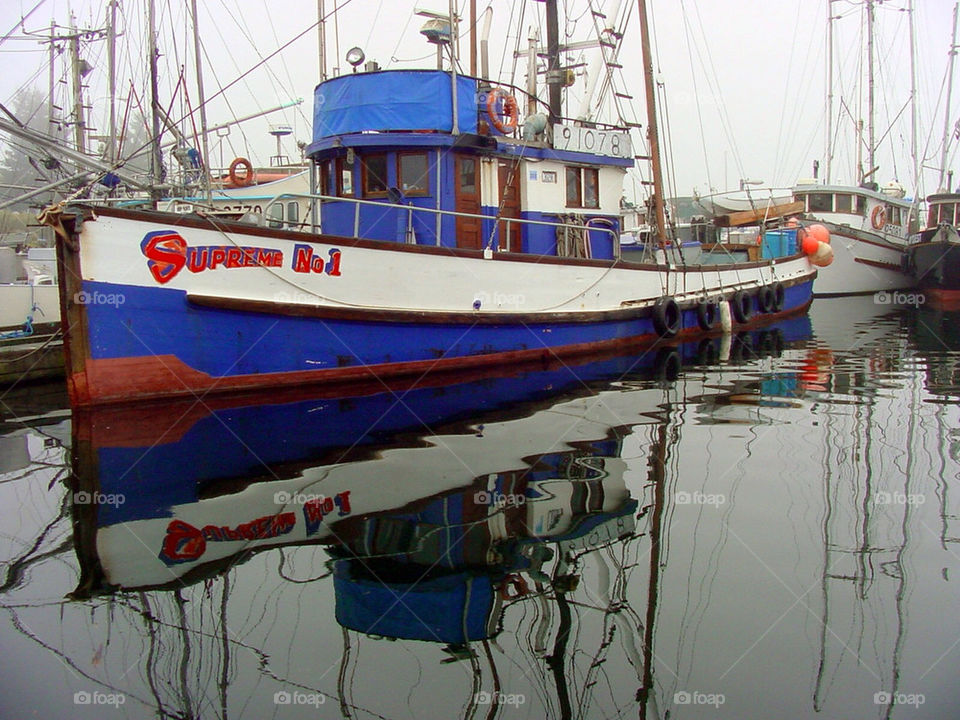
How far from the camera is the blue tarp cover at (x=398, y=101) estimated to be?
11.1 metres

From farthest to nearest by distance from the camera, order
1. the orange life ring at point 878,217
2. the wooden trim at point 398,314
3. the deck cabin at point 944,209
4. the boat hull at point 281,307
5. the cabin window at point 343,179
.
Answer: the orange life ring at point 878,217 → the deck cabin at point 944,209 → the cabin window at point 343,179 → the wooden trim at point 398,314 → the boat hull at point 281,307

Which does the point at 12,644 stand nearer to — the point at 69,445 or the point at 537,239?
the point at 69,445

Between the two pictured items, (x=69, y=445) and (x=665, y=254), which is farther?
(x=665, y=254)

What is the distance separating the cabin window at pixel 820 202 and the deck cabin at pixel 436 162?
18822 mm

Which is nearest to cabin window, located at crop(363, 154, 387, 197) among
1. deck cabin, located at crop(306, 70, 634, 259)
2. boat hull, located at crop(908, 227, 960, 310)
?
deck cabin, located at crop(306, 70, 634, 259)

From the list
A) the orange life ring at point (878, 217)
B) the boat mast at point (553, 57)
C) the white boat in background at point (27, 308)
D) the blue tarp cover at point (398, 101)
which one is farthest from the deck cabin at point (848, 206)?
the white boat in background at point (27, 308)

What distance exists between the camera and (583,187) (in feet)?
43.2

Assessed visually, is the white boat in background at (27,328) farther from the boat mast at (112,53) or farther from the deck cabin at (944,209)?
the deck cabin at (944,209)

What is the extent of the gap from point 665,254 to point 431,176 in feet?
15.5

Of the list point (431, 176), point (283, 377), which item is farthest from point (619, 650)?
point (431, 176)

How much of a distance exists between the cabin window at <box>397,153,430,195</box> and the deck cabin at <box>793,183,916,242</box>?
807 inches

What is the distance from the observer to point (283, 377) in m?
9.39

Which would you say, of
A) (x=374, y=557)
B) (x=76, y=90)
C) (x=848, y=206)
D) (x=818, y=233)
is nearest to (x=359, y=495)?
(x=374, y=557)

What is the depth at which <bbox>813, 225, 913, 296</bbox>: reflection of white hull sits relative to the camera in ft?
92.0
